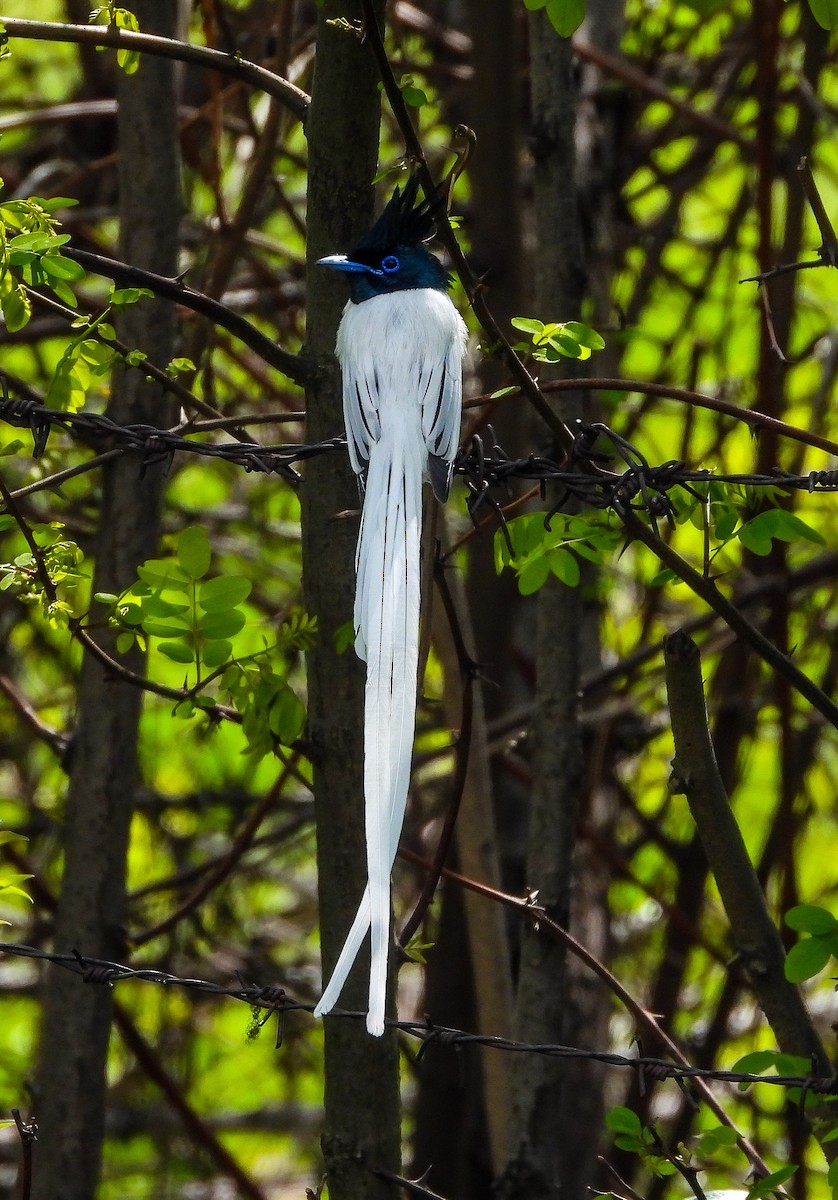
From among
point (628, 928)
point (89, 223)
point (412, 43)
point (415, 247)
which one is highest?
point (412, 43)

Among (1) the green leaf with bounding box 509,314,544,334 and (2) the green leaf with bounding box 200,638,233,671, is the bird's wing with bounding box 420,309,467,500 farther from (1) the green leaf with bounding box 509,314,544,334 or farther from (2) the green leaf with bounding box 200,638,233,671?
(2) the green leaf with bounding box 200,638,233,671

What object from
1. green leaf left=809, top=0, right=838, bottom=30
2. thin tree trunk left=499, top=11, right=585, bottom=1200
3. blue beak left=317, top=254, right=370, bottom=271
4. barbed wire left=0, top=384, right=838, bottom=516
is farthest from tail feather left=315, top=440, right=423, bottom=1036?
thin tree trunk left=499, top=11, right=585, bottom=1200

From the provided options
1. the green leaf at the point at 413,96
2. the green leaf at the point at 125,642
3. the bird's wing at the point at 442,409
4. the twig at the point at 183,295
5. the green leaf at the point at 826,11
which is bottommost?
the green leaf at the point at 125,642

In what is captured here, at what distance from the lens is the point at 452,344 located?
8.39ft

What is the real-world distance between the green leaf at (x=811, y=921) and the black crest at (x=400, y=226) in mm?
1404

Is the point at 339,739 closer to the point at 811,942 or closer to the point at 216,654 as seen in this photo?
the point at 216,654

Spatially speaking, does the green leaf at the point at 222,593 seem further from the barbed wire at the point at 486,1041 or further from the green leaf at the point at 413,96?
the green leaf at the point at 413,96

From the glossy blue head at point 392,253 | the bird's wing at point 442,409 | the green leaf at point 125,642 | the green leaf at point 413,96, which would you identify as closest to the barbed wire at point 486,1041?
the green leaf at point 125,642

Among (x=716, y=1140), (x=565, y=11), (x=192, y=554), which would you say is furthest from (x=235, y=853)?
(x=565, y=11)

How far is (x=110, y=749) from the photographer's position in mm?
3447

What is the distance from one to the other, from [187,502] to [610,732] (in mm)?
2322

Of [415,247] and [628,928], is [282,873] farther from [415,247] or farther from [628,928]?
[415,247]

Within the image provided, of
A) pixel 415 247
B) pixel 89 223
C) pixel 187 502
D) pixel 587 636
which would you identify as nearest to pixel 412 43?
pixel 89 223

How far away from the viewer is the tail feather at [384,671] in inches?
72.1
